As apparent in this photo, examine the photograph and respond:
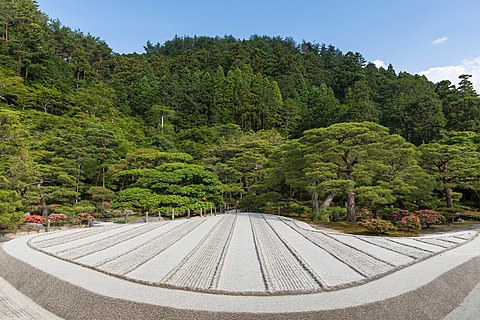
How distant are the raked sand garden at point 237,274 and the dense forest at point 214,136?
4.99 meters

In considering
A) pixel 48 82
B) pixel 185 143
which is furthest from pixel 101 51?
pixel 185 143

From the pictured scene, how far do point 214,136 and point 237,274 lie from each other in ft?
82.5

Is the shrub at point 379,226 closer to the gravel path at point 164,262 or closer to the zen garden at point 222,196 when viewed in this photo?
the zen garden at point 222,196

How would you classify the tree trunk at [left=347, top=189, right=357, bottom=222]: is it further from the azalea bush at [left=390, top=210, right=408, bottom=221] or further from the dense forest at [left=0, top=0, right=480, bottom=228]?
the azalea bush at [left=390, top=210, right=408, bottom=221]

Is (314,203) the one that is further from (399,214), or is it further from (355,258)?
(355,258)

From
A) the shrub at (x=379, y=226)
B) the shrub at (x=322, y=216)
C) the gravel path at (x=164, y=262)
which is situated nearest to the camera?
the gravel path at (x=164, y=262)

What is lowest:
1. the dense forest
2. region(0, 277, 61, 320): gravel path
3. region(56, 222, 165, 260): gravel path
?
region(0, 277, 61, 320): gravel path

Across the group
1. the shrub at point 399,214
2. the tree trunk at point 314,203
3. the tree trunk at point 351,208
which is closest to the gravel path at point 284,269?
the tree trunk at point 351,208

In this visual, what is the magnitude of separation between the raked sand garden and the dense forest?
4992 mm

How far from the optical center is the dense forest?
13250 millimetres

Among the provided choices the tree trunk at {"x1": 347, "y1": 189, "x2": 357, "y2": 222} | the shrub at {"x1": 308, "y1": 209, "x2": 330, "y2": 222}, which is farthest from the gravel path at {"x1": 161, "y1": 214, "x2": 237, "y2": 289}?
the shrub at {"x1": 308, "y1": 209, "x2": 330, "y2": 222}

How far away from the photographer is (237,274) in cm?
440

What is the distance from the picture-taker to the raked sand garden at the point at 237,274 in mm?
3203

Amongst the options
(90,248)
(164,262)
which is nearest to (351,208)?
(164,262)
